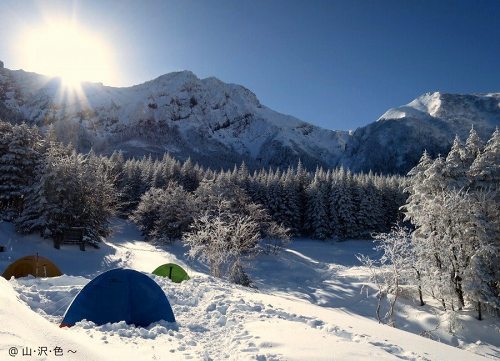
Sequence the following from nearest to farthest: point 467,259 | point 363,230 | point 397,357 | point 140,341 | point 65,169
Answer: point 397,357 → point 140,341 → point 467,259 → point 65,169 → point 363,230

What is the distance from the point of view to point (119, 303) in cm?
941

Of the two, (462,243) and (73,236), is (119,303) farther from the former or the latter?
(462,243)

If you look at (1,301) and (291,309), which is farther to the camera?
(291,309)

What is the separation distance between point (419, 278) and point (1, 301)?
26.9 m

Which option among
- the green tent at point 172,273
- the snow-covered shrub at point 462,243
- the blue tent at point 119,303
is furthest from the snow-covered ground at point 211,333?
the snow-covered shrub at point 462,243

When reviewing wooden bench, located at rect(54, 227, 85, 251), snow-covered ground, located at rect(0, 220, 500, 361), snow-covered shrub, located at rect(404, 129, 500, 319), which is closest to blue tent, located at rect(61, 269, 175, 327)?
snow-covered ground, located at rect(0, 220, 500, 361)

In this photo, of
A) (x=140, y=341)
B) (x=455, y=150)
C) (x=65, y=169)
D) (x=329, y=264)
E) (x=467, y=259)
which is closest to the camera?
(x=140, y=341)

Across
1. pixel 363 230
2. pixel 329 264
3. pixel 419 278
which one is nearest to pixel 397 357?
pixel 419 278

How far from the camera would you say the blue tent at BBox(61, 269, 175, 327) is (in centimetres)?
900

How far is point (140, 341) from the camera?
7.29 meters

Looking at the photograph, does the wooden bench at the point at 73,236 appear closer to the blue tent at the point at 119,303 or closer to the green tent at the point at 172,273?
the green tent at the point at 172,273

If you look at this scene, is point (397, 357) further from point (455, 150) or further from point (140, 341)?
point (455, 150)

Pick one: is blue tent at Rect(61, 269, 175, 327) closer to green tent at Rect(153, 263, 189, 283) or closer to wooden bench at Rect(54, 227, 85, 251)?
green tent at Rect(153, 263, 189, 283)

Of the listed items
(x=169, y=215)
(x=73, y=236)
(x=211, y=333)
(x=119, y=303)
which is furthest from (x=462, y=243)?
(x=169, y=215)
